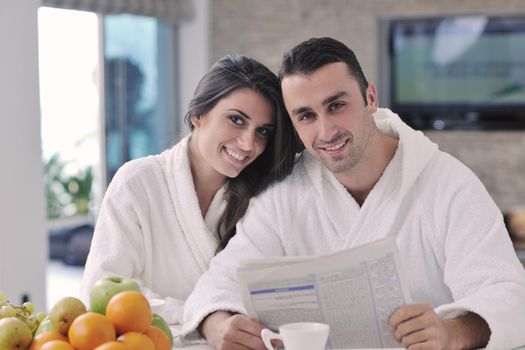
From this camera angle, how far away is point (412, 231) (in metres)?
2.10

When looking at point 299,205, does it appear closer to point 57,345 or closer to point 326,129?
point 326,129

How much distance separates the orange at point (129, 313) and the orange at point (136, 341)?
0.02 metres

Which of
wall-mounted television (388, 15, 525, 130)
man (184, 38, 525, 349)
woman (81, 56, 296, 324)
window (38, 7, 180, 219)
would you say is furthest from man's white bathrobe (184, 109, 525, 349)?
wall-mounted television (388, 15, 525, 130)

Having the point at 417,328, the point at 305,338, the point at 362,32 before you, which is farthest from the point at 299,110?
the point at 362,32

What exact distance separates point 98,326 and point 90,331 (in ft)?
0.05

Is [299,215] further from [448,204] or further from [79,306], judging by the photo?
[79,306]

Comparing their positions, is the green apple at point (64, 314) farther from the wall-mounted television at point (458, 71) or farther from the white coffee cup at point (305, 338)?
the wall-mounted television at point (458, 71)

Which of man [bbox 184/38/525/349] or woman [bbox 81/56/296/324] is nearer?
man [bbox 184/38/525/349]

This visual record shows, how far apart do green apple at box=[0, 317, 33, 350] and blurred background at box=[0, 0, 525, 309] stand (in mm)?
4684

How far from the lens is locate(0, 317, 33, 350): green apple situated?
1.50 meters

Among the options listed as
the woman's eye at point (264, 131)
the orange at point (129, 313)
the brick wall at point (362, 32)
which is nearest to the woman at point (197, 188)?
the woman's eye at point (264, 131)

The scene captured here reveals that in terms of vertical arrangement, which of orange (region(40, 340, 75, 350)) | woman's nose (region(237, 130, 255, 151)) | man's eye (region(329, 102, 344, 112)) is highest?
man's eye (region(329, 102, 344, 112))

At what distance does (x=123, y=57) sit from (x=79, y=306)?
5113mm

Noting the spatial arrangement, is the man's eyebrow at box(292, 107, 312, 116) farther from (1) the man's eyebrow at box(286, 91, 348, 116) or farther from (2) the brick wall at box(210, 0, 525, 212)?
(2) the brick wall at box(210, 0, 525, 212)
